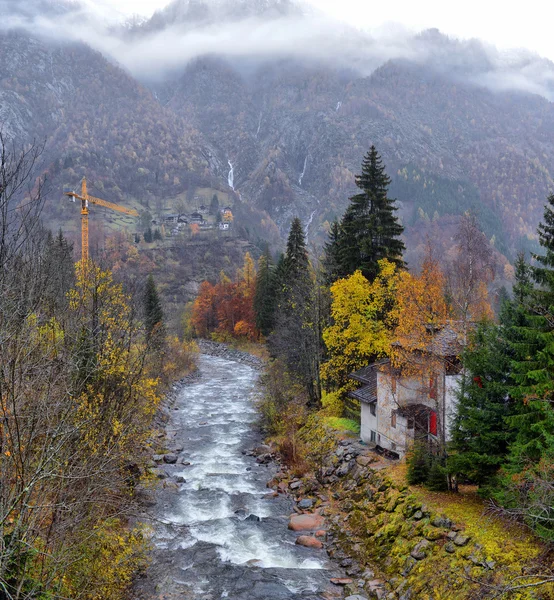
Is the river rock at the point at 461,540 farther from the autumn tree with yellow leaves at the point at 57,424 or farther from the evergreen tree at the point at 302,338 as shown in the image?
the evergreen tree at the point at 302,338

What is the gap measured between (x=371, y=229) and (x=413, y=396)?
48.7 ft

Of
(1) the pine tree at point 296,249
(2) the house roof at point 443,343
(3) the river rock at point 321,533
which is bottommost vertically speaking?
(3) the river rock at point 321,533

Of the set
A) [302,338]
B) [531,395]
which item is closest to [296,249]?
[302,338]

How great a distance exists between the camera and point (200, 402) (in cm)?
4616

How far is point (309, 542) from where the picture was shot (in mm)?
20797

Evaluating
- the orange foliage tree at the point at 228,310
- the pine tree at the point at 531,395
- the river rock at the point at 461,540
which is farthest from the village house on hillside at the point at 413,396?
the orange foliage tree at the point at 228,310

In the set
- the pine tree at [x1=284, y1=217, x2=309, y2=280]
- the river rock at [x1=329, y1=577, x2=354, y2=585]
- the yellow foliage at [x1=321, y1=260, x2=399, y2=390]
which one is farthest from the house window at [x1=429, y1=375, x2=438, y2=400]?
the pine tree at [x1=284, y1=217, x2=309, y2=280]

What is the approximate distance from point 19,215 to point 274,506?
753 inches

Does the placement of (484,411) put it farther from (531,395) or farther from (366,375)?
(366,375)

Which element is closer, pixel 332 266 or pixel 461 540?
pixel 461 540

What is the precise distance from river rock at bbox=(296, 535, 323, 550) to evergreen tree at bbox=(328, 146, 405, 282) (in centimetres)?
1989

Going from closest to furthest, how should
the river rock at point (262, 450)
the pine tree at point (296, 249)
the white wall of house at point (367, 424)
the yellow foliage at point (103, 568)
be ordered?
the yellow foliage at point (103, 568) < the white wall of house at point (367, 424) < the river rock at point (262, 450) < the pine tree at point (296, 249)

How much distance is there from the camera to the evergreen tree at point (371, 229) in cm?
3644

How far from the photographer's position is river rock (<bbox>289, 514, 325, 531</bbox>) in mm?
22266
